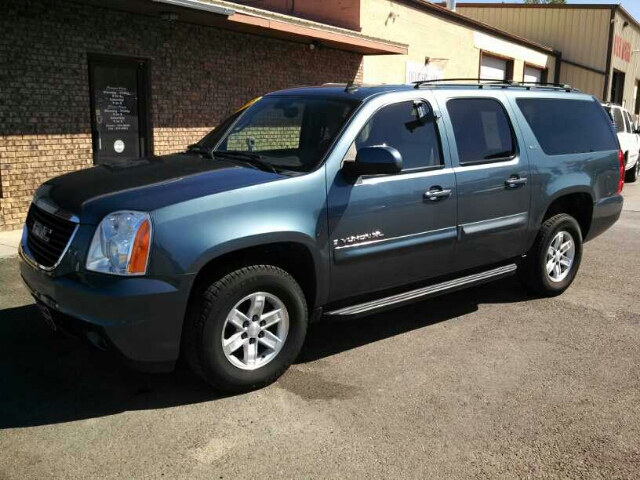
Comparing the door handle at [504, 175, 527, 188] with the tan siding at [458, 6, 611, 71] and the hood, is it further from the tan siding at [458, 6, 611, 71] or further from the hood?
the tan siding at [458, 6, 611, 71]

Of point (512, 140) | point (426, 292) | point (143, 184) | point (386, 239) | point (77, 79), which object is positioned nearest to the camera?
point (143, 184)

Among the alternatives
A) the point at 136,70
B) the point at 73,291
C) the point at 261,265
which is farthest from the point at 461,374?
the point at 136,70

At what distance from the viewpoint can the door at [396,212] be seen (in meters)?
4.21

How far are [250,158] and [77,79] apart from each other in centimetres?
621

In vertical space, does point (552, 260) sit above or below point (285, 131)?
below

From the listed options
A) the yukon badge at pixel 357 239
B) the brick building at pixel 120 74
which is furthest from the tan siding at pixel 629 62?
the yukon badge at pixel 357 239

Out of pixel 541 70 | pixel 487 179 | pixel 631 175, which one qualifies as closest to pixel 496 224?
pixel 487 179

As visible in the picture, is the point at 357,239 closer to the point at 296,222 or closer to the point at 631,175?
the point at 296,222

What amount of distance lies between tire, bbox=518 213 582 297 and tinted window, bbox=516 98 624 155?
0.67 meters

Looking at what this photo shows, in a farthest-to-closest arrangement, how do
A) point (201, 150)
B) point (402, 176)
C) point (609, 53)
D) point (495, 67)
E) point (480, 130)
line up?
1. point (609, 53)
2. point (495, 67)
3. point (480, 130)
4. point (201, 150)
5. point (402, 176)

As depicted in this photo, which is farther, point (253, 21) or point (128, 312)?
point (253, 21)

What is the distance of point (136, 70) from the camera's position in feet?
34.8

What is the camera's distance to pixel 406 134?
4688mm

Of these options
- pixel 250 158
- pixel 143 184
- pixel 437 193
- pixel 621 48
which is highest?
pixel 621 48
